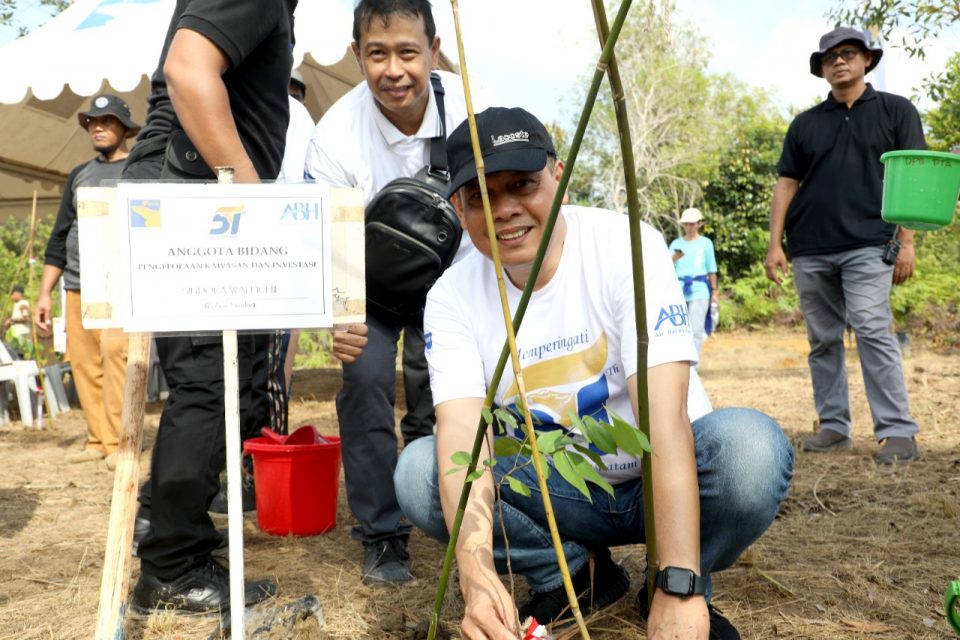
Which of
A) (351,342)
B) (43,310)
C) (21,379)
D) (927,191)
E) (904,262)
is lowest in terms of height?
(21,379)

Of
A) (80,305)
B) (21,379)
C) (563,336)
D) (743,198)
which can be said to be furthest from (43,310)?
(743,198)

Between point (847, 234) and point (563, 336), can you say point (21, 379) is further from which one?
point (563, 336)

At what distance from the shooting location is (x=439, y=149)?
3125 mm

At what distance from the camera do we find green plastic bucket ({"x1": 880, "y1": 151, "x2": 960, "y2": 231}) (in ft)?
8.32

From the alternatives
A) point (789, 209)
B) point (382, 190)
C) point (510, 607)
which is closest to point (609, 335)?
point (510, 607)

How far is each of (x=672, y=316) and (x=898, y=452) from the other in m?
3.07

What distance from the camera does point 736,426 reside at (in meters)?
2.08

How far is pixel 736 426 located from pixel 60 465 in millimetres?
4667

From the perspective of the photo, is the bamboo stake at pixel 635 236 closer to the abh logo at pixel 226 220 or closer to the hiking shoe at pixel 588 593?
the hiking shoe at pixel 588 593

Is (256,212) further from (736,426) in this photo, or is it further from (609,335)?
(736,426)

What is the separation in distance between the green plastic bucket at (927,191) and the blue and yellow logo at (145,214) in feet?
6.52

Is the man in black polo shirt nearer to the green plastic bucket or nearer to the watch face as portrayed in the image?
the green plastic bucket

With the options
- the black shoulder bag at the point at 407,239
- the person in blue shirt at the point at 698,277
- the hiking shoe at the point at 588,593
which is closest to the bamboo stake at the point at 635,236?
the hiking shoe at the point at 588,593

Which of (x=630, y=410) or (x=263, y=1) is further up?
(x=263, y=1)
